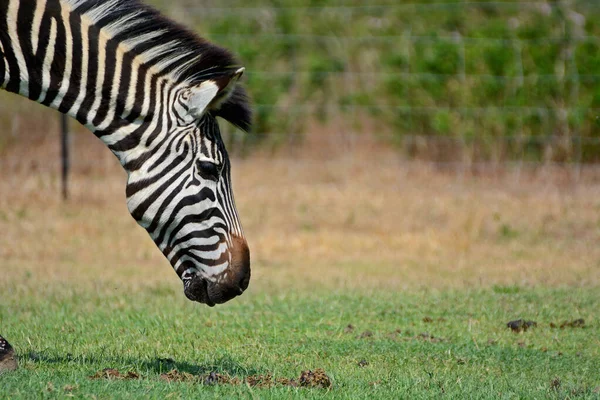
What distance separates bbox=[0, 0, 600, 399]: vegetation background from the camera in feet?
21.9

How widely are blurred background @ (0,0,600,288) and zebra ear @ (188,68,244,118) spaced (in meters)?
7.10

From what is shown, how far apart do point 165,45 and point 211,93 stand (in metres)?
0.56

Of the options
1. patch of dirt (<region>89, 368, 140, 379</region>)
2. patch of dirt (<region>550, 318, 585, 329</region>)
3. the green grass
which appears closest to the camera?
patch of dirt (<region>89, 368, 140, 379</region>)

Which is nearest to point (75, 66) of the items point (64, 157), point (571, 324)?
point (571, 324)

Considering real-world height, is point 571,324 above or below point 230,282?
below

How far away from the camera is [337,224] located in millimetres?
14711

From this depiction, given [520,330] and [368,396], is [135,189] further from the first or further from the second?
[520,330]

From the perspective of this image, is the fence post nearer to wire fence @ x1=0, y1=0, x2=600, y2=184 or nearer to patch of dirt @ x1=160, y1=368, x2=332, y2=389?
wire fence @ x1=0, y1=0, x2=600, y2=184

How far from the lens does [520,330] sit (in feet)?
26.9

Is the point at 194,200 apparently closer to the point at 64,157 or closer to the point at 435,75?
the point at 64,157

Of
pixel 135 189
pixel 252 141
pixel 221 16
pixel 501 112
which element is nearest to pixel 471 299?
pixel 135 189

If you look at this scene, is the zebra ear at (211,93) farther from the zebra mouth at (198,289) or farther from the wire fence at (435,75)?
the wire fence at (435,75)

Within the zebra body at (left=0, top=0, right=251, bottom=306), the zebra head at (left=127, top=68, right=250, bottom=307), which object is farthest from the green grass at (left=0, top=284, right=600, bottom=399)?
the zebra body at (left=0, top=0, right=251, bottom=306)

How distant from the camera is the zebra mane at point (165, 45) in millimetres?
5574
